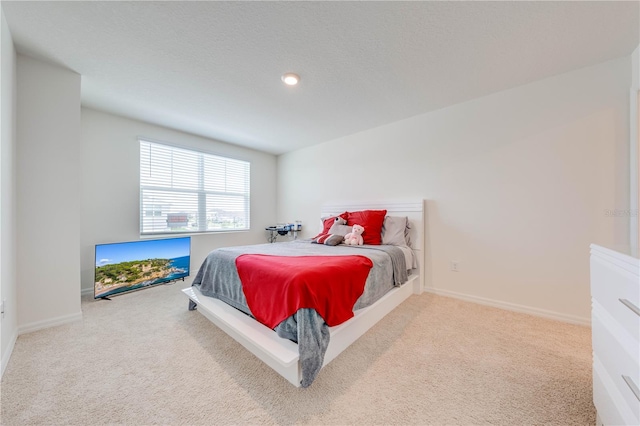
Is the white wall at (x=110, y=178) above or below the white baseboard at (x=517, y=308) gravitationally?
above

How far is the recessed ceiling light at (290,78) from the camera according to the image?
2205 mm

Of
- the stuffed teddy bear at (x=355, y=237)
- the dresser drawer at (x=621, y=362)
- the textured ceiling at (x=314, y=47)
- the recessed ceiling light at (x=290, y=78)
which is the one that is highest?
the textured ceiling at (x=314, y=47)

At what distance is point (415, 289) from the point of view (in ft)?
9.86

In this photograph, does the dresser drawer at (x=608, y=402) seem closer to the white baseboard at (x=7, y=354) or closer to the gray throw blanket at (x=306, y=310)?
the gray throw blanket at (x=306, y=310)

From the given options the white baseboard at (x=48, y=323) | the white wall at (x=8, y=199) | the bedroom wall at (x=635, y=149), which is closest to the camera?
the white wall at (x=8, y=199)

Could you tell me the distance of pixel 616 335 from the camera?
2.90ft

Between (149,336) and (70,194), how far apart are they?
61.3 inches

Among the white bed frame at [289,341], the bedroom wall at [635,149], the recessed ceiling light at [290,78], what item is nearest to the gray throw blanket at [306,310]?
the white bed frame at [289,341]

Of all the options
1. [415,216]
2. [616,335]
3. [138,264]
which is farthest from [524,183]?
[138,264]

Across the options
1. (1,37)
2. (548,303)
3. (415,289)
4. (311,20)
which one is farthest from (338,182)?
(1,37)

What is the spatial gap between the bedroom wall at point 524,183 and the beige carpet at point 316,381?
514mm

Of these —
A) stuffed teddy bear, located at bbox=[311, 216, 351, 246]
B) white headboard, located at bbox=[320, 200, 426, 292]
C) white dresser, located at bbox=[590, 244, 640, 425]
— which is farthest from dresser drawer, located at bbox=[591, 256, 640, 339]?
stuffed teddy bear, located at bbox=[311, 216, 351, 246]

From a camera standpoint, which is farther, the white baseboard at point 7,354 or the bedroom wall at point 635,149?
the bedroom wall at point 635,149

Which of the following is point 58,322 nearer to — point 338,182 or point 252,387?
point 252,387
